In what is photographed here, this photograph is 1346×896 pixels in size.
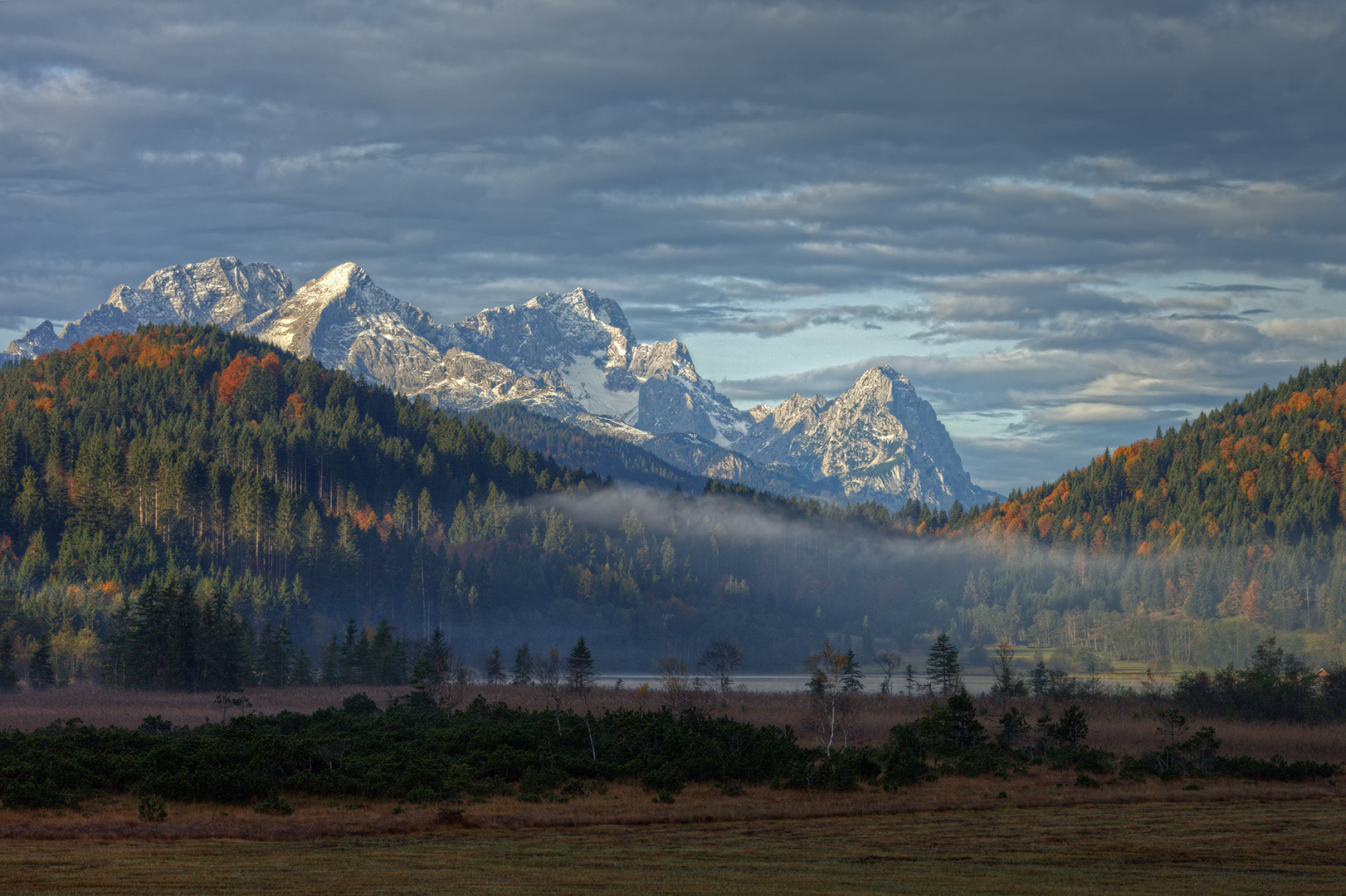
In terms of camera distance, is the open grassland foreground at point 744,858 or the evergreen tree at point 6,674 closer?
the open grassland foreground at point 744,858

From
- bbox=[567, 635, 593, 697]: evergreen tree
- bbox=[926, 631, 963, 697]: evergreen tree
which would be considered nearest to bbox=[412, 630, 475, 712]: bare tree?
bbox=[567, 635, 593, 697]: evergreen tree

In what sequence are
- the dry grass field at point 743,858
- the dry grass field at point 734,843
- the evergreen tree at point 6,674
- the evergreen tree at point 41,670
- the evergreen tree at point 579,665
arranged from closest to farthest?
the dry grass field at point 743,858, the dry grass field at point 734,843, the evergreen tree at point 6,674, the evergreen tree at point 579,665, the evergreen tree at point 41,670

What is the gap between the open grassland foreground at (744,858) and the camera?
1515 inches

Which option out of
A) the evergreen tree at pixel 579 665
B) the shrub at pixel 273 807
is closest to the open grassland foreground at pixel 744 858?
the shrub at pixel 273 807

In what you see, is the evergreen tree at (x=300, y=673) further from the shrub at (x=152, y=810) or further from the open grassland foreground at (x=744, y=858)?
the open grassland foreground at (x=744, y=858)

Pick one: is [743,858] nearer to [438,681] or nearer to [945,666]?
[438,681]

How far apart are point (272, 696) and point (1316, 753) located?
335ft

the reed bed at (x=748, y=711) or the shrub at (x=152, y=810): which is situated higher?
the shrub at (x=152, y=810)

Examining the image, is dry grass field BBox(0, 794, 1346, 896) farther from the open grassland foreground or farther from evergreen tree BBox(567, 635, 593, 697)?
evergreen tree BBox(567, 635, 593, 697)

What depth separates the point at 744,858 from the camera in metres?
45.4

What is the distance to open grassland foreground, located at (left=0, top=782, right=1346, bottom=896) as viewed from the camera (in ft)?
126

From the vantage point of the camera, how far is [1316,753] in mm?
94000

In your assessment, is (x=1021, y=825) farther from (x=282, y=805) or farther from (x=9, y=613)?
(x=9, y=613)

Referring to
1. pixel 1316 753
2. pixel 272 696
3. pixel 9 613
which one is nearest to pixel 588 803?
pixel 1316 753
